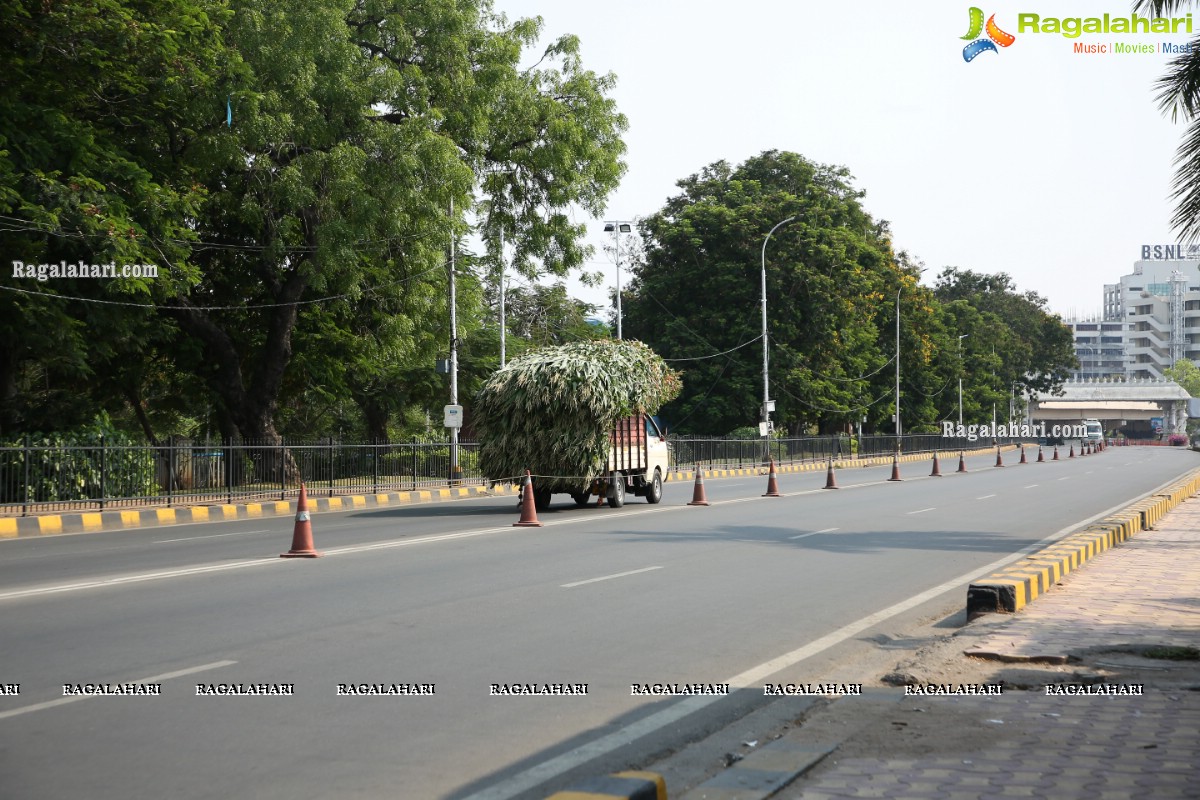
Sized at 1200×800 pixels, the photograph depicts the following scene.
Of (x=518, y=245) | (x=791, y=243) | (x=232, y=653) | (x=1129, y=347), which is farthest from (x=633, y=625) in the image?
(x=1129, y=347)

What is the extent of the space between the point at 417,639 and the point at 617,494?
15.0 metres

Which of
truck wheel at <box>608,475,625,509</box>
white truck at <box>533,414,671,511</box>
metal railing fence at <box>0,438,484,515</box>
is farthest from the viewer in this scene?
truck wheel at <box>608,475,625,509</box>

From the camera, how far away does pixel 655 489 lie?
80.8 feet

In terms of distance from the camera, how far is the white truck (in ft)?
74.9

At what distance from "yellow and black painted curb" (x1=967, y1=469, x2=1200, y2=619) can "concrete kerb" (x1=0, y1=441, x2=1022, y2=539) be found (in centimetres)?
1068

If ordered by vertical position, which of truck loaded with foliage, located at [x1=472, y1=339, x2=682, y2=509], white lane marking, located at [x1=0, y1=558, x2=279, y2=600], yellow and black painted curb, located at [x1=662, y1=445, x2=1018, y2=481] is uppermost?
truck loaded with foliage, located at [x1=472, y1=339, x2=682, y2=509]

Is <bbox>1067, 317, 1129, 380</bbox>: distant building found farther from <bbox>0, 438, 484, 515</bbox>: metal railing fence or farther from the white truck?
the white truck

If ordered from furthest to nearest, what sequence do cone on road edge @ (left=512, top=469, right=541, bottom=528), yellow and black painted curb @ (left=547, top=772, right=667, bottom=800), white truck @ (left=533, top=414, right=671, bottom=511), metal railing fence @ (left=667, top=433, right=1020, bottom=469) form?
metal railing fence @ (left=667, top=433, right=1020, bottom=469), white truck @ (left=533, top=414, right=671, bottom=511), cone on road edge @ (left=512, top=469, right=541, bottom=528), yellow and black painted curb @ (left=547, top=772, right=667, bottom=800)

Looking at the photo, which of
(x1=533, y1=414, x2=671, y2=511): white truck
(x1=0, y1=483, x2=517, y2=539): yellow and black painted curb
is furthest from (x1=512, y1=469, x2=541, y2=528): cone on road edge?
(x1=0, y1=483, x2=517, y2=539): yellow and black painted curb

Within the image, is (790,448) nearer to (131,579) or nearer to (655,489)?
(655,489)

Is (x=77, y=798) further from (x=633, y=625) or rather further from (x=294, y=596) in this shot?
(x=294, y=596)

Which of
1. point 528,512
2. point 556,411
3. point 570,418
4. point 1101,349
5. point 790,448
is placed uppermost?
point 1101,349

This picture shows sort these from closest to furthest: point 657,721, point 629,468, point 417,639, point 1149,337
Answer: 1. point 657,721
2. point 417,639
3. point 629,468
4. point 1149,337

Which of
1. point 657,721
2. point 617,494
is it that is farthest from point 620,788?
point 617,494
